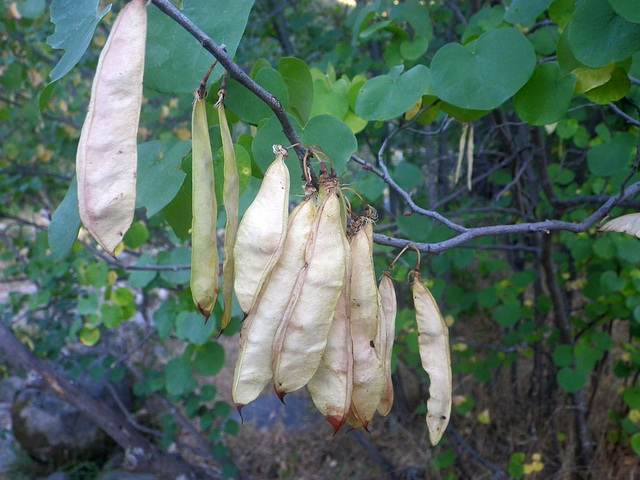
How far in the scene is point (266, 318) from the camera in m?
0.46

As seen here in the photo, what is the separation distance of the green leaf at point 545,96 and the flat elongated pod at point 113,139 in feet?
2.07

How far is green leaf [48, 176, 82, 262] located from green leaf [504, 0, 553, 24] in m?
0.76

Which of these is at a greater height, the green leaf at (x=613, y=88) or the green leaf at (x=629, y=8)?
the green leaf at (x=629, y=8)

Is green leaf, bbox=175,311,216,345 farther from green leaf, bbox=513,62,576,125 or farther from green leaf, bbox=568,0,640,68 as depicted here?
green leaf, bbox=568,0,640,68

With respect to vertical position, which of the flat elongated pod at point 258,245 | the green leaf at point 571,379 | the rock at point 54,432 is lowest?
the rock at point 54,432

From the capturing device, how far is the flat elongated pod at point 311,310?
1.46 feet

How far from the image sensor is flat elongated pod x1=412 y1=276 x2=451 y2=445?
1.95 feet

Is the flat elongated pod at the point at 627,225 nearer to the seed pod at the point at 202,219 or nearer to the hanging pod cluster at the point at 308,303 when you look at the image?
the hanging pod cluster at the point at 308,303

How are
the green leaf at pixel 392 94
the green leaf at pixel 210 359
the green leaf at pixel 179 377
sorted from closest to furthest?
the green leaf at pixel 392 94 → the green leaf at pixel 210 359 → the green leaf at pixel 179 377

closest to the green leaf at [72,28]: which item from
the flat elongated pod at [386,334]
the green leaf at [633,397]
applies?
the flat elongated pod at [386,334]

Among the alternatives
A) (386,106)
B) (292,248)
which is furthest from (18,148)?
(292,248)

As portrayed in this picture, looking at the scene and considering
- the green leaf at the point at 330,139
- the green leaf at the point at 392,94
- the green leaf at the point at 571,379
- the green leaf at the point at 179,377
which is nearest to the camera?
the green leaf at the point at 330,139

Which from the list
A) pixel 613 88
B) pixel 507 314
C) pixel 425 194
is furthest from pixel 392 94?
pixel 425 194

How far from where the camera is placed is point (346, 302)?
48 centimetres
